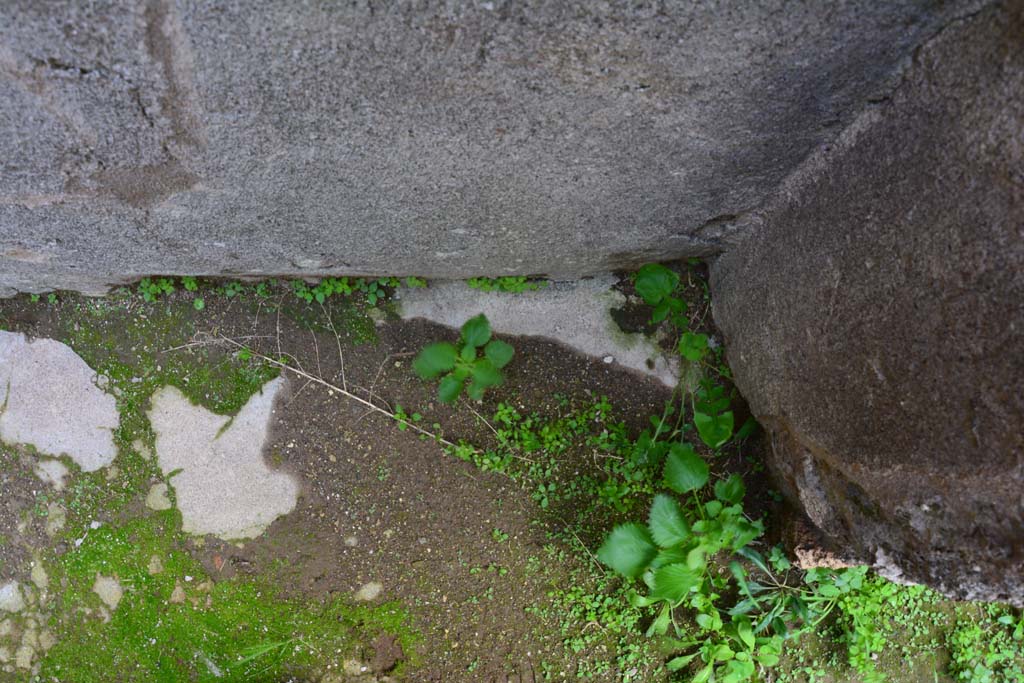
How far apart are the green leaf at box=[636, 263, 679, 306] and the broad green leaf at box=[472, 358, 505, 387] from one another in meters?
0.52

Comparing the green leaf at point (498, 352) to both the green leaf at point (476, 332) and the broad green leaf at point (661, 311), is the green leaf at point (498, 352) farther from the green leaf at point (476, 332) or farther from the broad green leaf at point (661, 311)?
the broad green leaf at point (661, 311)

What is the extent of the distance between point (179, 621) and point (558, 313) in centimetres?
176

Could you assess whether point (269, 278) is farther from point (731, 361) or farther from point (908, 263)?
point (908, 263)

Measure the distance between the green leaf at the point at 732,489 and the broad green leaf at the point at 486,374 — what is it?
768 mm

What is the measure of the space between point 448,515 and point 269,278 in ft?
3.38

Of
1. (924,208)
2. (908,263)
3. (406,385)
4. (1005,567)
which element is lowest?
(406,385)

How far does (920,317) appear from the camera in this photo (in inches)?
47.1

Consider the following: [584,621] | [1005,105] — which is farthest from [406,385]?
[1005,105]

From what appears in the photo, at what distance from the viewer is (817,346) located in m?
1.52

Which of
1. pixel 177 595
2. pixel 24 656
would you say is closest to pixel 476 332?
pixel 177 595

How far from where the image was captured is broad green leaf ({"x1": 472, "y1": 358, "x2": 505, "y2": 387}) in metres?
1.97

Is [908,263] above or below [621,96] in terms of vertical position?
below

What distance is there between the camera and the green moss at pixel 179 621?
7.36 feet

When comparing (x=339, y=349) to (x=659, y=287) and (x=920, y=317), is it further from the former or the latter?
(x=920, y=317)
